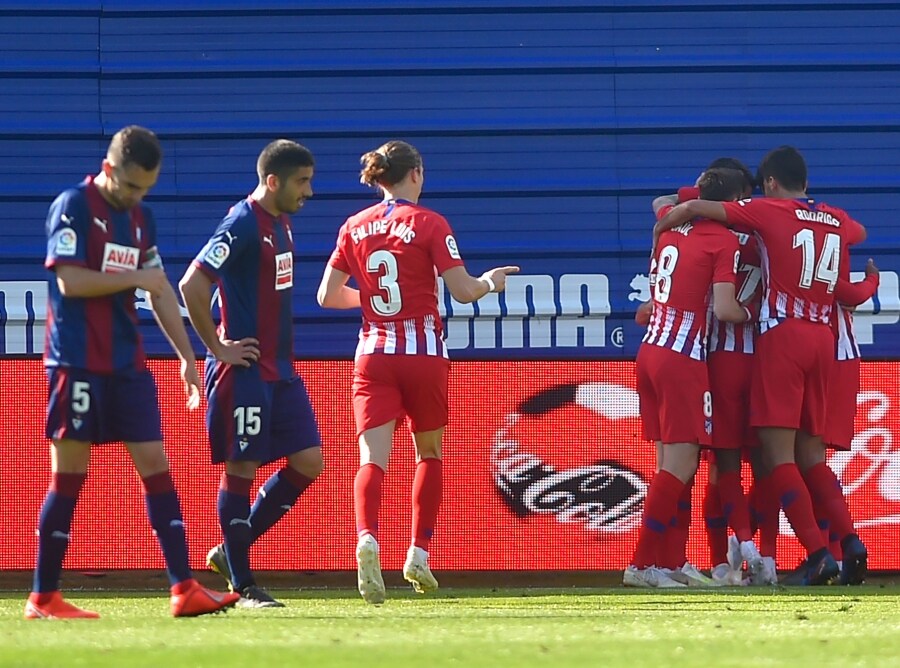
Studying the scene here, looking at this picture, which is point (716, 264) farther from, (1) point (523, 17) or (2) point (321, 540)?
(1) point (523, 17)

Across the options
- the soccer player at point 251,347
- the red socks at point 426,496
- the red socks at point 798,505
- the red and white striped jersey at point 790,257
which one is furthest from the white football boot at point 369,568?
the red and white striped jersey at point 790,257

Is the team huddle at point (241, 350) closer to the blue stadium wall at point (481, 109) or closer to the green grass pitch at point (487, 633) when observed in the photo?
the green grass pitch at point (487, 633)

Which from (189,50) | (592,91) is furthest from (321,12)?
(592,91)

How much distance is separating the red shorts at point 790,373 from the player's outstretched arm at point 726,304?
0.21 metres

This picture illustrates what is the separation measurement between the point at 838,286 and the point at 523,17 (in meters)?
2.69

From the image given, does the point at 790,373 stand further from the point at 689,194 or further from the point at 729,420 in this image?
the point at 689,194

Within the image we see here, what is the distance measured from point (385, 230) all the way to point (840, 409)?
2.00 metres

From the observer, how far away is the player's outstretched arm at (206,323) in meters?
4.86

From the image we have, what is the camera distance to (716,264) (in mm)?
5871

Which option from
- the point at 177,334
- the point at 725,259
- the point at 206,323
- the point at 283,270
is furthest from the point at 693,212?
the point at 177,334

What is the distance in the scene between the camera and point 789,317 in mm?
5988

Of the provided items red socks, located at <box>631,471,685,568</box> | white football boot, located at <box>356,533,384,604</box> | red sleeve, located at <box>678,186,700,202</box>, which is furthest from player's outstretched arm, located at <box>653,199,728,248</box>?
white football boot, located at <box>356,533,384,604</box>

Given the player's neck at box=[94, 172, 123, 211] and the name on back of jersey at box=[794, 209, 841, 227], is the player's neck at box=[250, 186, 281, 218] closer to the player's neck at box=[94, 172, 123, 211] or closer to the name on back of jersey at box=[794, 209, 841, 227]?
the player's neck at box=[94, 172, 123, 211]

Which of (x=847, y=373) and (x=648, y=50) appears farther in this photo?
(x=648, y=50)
